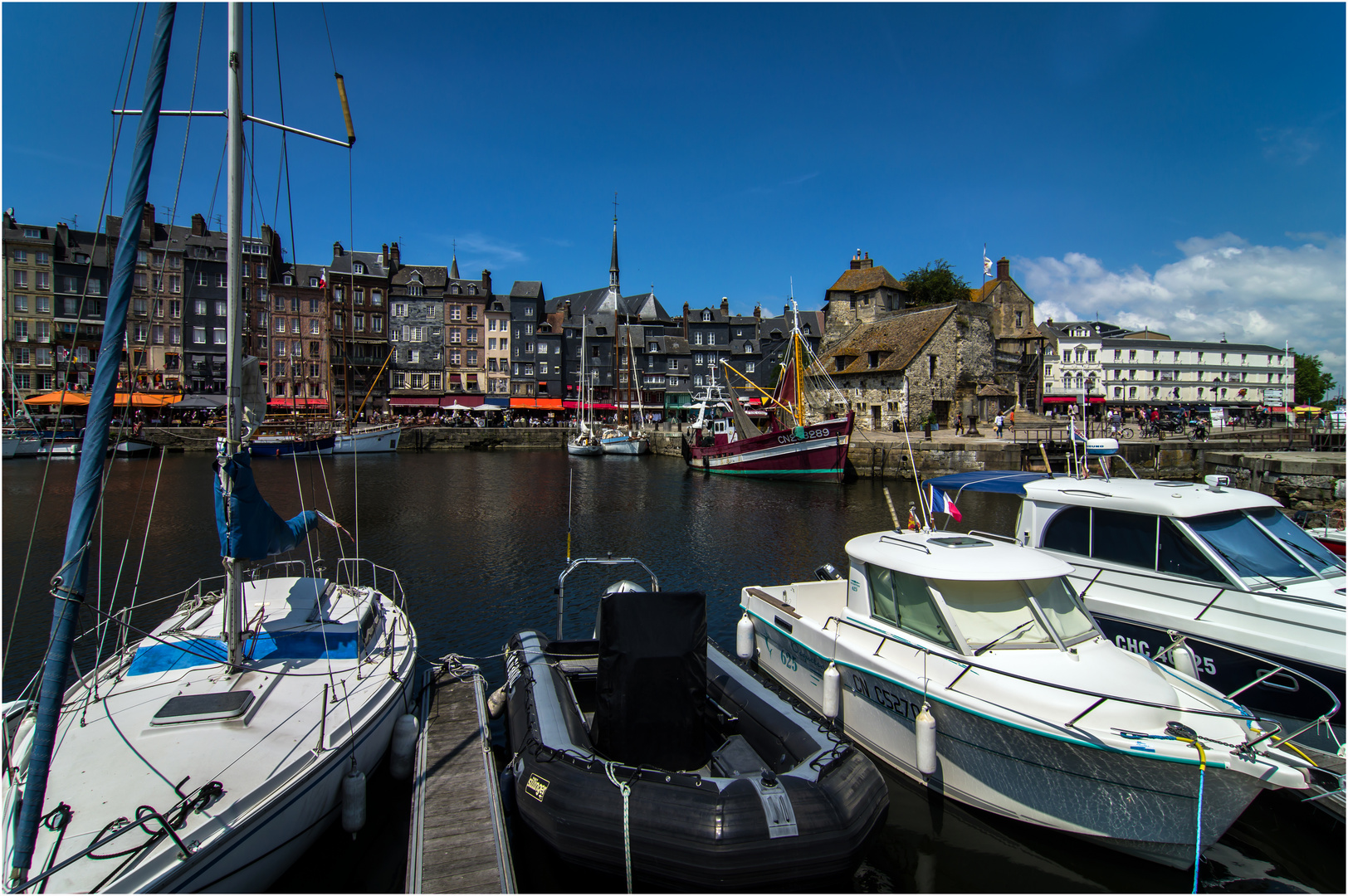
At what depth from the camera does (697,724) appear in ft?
22.5

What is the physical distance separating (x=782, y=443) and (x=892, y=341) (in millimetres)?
16921

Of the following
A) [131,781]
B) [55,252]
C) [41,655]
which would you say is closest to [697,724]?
[131,781]

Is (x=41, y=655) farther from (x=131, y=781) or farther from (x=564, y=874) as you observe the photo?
(x=564, y=874)

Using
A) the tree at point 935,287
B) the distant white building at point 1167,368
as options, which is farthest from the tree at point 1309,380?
the tree at point 935,287

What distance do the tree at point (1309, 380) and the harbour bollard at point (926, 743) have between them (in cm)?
10456

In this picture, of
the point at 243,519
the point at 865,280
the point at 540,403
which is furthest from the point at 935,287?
the point at 243,519

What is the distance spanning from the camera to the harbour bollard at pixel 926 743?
6.89 m

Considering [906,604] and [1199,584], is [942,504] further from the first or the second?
[1199,584]

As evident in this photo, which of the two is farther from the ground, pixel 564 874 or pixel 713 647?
pixel 713 647

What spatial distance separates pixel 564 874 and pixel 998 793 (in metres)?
4.49

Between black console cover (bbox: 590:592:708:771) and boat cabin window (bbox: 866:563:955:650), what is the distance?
282cm

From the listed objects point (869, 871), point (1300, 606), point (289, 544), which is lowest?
point (869, 871)

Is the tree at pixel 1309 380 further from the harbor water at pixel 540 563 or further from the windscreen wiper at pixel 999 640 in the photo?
the windscreen wiper at pixel 999 640

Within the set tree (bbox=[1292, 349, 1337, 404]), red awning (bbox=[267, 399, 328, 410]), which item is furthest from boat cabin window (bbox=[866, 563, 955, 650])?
tree (bbox=[1292, 349, 1337, 404])
